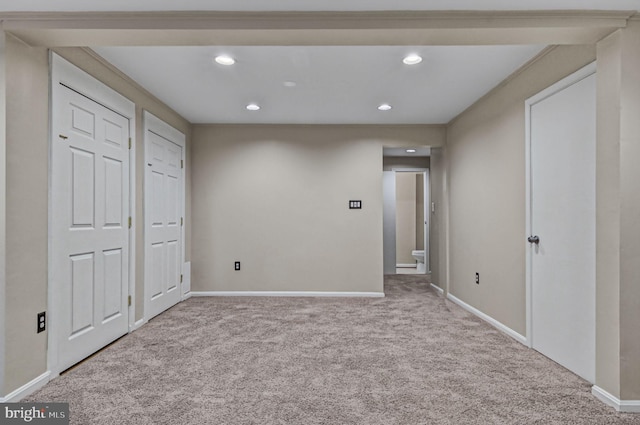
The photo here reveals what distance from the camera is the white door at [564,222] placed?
7.59ft

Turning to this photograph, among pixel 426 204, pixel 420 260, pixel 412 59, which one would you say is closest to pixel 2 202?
pixel 412 59

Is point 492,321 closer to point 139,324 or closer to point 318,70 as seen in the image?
point 318,70

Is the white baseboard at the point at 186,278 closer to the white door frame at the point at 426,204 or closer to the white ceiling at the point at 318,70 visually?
the white ceiling at the point at 318,70

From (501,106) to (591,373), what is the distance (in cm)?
232

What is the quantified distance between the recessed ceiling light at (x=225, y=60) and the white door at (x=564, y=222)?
2.45 m

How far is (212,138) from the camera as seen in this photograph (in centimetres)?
496

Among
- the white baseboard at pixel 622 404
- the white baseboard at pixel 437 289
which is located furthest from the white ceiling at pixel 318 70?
the white baseboard at pixel 437 289

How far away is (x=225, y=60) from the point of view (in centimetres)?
286

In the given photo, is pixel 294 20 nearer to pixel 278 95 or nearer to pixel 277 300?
pixel 278 95

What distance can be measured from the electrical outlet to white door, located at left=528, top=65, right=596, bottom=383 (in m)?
3.53

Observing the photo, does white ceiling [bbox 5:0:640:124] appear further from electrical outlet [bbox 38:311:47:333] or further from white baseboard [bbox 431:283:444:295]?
white baseboard [bbox 431:283:444:295]

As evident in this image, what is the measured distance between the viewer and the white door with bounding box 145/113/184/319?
3715 mm

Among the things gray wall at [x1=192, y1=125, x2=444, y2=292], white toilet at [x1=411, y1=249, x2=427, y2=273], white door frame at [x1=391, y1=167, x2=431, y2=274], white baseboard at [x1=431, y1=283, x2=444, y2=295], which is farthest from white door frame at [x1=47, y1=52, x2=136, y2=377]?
white toilet at [x1=411, y1=249, x2=427, y2=273]

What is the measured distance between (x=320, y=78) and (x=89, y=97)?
189 cm
